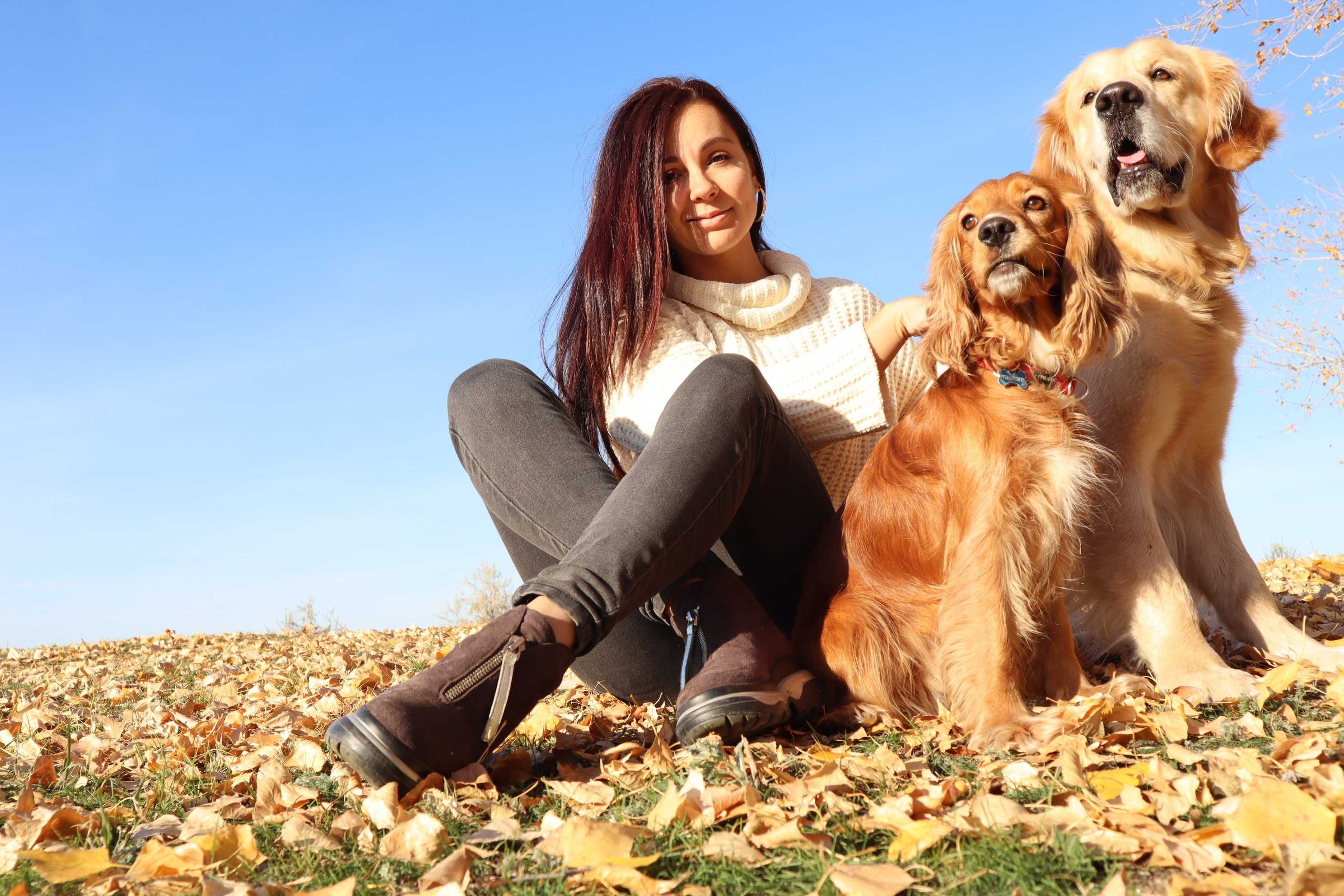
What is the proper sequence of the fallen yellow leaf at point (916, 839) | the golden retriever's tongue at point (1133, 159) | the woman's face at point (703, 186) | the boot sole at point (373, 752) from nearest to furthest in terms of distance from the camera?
the fallen yellow leaf at point (916, 839), the boot sole at point (373, 752), the golden retriever's tongue at point (1133, 159), the woman's face at point (703, 186)

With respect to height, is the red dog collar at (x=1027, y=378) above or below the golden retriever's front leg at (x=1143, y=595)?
above

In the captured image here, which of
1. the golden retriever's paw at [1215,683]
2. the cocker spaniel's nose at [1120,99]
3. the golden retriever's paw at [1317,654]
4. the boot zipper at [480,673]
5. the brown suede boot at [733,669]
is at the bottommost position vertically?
the golden retriever's paw at [1317,654]

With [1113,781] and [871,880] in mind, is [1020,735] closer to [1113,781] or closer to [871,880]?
[1113,781]

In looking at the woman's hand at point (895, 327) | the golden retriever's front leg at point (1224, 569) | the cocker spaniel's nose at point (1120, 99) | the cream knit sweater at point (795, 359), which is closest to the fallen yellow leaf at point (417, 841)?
the cream knit sweater at point (795, 359)

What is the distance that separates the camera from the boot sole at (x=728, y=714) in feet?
7.61

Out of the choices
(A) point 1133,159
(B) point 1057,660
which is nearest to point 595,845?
(B) point 1057,660

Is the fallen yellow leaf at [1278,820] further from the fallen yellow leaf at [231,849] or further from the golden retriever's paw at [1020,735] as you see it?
the fallen yellow leaf at [231,849]

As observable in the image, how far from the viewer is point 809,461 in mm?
2984

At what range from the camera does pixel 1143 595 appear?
2.98m

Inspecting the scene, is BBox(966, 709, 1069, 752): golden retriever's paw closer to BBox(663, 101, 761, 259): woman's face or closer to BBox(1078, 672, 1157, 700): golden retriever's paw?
BBox(1078, 672, 1157, 700): golden retriever's paw

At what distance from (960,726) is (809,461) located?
2.94 feet

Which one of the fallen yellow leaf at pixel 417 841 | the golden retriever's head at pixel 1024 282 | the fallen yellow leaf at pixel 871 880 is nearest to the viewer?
the fallen yellow leaf at pixel 871 880

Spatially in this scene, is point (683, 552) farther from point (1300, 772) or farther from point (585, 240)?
point (585, 240)

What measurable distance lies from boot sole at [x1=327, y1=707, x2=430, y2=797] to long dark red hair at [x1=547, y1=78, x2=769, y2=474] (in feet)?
5.01
